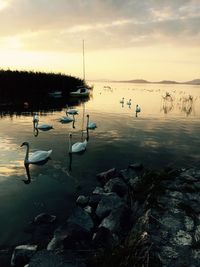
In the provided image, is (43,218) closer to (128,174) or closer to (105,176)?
(105,176)

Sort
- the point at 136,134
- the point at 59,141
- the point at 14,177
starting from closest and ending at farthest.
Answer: the point at 14,177, the point at 59,141, the point at 136,134

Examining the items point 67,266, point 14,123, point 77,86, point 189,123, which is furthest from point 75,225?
point 77,86

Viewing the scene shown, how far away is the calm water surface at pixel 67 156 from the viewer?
41.6ft

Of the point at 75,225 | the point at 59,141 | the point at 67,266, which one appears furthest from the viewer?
the point at 59,141

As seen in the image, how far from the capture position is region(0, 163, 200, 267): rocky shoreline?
752 centimetres

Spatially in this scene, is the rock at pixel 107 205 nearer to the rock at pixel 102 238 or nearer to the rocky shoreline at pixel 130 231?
the rocky shoreline at pixel 130 231

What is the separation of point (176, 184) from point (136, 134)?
15688 mm

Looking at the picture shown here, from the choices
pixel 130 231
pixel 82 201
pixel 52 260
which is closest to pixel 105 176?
pixel 82 201

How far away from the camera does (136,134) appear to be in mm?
27062

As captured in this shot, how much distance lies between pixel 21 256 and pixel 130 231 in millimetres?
3073

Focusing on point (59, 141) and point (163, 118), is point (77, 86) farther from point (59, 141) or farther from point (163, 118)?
point (59, 141)

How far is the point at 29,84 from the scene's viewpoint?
62.2 m

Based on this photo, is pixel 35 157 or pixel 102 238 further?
pixel 35 157

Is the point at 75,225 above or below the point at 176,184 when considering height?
below
